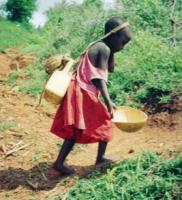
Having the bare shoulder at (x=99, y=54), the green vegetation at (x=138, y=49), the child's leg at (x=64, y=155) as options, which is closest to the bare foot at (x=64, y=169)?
the child's leg at (x=64, y=155)

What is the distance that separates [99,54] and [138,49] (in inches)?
161

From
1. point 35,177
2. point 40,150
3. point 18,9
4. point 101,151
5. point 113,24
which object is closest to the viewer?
point 113,24

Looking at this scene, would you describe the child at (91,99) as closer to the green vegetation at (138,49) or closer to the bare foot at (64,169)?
the bare foot at (64,169)

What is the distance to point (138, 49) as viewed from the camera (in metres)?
7.99

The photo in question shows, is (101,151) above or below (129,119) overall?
below

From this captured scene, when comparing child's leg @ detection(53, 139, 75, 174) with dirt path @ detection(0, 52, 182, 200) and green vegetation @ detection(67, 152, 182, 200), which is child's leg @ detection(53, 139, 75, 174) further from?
green vegetation @ detection(67, 152, 182, 200)

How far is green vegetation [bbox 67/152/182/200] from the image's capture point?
3529 mm

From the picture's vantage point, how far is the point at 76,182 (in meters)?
4.07

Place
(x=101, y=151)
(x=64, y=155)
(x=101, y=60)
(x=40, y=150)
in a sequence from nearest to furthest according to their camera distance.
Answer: (x=101, y=60), (x=64, y=155), (x=101, y=151), (x=40, y=150)

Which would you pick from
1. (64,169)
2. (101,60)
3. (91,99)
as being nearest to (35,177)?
A: (64,169)

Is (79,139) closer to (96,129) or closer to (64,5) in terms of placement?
(96,129)

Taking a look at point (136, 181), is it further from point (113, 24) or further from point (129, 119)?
point (113, 24)

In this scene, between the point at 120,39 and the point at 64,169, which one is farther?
the point at 64,169

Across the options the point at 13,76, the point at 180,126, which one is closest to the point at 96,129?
the point at 180,126
